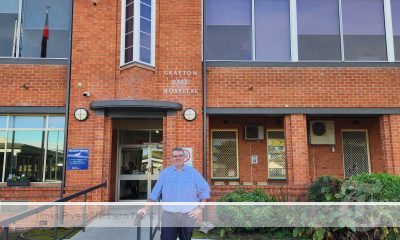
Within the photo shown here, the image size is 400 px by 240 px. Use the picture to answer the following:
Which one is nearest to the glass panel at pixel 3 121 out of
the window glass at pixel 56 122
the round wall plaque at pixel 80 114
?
the window glass at pixel 56 122

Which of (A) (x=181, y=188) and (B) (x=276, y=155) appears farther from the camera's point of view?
(B) (x=276, y=155)

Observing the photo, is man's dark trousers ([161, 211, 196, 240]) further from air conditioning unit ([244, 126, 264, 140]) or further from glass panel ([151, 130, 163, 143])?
air conditioning unit ([244, 126, 264, 140])

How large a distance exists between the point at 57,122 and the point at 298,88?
6706 mm

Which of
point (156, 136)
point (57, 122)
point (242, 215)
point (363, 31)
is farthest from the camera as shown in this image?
point (156, 136)

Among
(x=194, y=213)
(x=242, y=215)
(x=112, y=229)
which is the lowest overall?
(x=112, y=229)

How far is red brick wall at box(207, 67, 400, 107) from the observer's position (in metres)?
10.2

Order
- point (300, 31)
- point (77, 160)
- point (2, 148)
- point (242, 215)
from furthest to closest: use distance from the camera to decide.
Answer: point (300, 31) → point (2, 148) → point (77, 160) → point (242, 215)

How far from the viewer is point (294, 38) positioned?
10.4 metres

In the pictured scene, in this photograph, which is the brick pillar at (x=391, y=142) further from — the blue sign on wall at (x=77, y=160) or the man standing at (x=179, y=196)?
the blue sign on wall at (x=77, y=160)

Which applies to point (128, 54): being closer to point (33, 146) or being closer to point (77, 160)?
point (77, 160)

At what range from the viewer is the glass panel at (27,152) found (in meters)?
9.87

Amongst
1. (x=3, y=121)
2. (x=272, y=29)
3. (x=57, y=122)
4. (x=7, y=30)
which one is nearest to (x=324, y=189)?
(x=272, y=29)

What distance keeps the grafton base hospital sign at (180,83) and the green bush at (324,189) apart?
3.92 metres

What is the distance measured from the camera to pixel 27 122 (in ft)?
33.0
